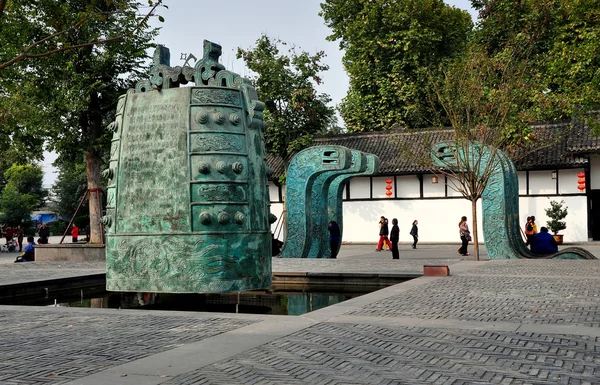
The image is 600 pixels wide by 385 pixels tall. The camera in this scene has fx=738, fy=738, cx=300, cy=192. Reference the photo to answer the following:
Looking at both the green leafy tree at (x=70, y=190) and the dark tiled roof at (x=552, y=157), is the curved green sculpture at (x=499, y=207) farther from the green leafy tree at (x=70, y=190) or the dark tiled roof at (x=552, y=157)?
the green leafy tree at (x=70, y=190)

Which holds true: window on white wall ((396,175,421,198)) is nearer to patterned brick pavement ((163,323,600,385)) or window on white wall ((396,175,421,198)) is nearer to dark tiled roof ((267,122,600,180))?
dark tiled roof ((267,122,600,180))

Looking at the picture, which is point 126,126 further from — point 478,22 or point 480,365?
point 478,22

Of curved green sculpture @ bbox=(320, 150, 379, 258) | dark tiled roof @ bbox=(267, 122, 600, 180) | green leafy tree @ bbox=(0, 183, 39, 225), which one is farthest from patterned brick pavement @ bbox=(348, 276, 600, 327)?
green leafy tree @ bbox=(0, 183, 39, 225)

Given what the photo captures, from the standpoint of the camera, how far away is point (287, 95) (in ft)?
114

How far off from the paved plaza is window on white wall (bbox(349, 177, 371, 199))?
85.3 ft

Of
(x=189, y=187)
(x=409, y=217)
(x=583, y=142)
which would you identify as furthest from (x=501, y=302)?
(x=409, y=217)

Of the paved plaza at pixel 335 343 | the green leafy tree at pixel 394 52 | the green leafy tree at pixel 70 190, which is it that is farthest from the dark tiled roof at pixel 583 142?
the green leafy tree at pixel 70 190

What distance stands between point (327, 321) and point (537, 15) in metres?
32.2

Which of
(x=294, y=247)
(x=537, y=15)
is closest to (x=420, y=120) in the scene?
(x=537, y=15)

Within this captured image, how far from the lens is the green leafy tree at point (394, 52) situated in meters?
39.8

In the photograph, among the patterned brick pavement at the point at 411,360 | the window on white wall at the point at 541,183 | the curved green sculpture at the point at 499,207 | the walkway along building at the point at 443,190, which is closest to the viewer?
the patterned brick pavement at the point at 411,360

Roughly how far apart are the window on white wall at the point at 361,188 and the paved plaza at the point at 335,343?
85.3ft

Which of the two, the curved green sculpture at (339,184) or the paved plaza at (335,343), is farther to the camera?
the curved green sculpture at (339,184)

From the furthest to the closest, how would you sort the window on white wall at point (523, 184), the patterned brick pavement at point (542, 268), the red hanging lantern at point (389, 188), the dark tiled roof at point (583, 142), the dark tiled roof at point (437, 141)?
the red hanging lantern at point (389, 188) < the window on white wall at point (523, 184) < the dark tiled roof at point (437, 141) < the dark tiled roof at point (583, 142) < the patterned brick pavement at point (542, 268)
